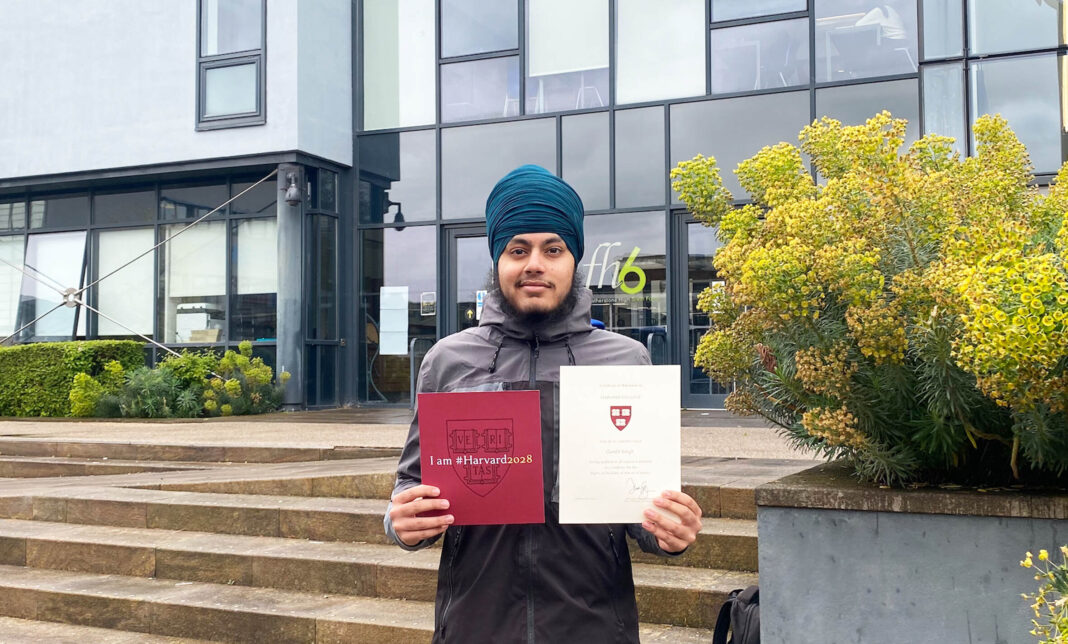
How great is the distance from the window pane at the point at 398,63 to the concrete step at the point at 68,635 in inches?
372

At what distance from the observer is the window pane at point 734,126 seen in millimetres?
11820

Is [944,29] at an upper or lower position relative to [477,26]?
lower

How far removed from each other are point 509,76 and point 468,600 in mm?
11590

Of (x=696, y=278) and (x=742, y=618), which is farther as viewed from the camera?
(x=696, y=278)

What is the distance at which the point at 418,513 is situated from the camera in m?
2.08

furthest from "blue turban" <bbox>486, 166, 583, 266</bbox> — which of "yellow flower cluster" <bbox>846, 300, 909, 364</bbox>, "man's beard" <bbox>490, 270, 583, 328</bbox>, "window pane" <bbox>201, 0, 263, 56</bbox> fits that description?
"window pane" <bbox>201, 0, 263, 56</bbox>

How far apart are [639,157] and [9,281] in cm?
1008

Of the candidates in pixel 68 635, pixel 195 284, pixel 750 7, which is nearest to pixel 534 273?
pixel 68 635

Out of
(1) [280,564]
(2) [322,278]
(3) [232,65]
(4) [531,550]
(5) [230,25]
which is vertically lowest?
(1) [280,564]

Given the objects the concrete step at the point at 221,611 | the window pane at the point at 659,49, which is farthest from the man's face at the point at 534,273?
the window pane at the point at 659,49

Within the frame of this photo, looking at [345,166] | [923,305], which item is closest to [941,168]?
[923,305]

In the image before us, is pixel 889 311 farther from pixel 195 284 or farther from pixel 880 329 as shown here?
pixel 195 284

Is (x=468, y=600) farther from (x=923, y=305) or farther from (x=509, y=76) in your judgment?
(x=509, y=76)

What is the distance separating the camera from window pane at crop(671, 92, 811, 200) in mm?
11820
